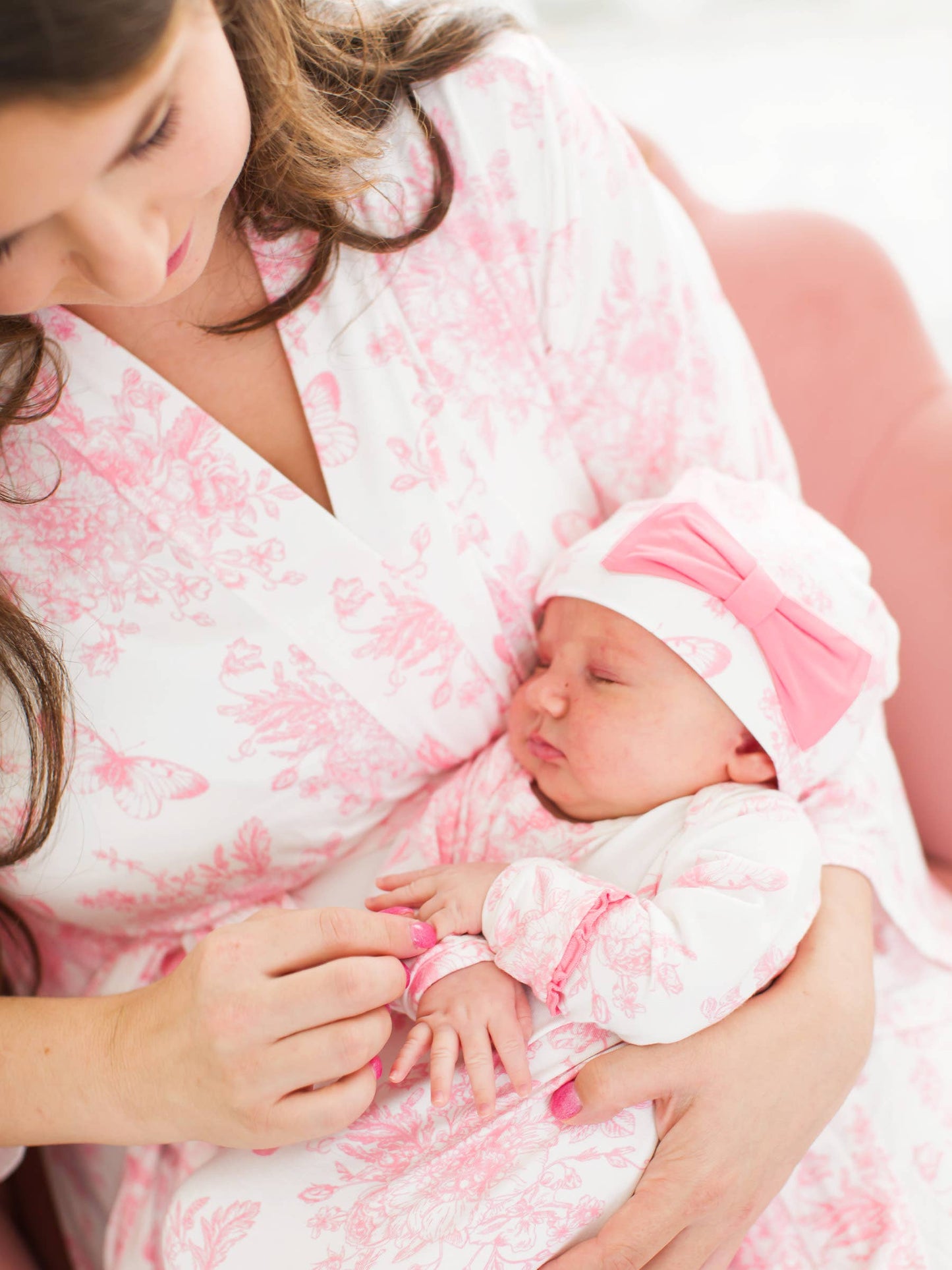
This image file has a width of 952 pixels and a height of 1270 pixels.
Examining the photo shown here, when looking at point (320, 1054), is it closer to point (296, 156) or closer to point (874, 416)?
point (296, 156)

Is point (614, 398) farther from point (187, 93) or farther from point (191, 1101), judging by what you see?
point (191, 1101)

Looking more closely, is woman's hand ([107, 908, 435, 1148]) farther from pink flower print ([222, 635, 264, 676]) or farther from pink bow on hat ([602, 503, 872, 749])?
pink bow on hat ([602, 503, 872, 749])

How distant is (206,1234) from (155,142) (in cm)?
92

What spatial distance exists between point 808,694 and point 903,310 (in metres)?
0.75

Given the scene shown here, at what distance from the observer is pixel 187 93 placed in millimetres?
700

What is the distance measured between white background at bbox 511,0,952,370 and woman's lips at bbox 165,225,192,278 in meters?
1.51

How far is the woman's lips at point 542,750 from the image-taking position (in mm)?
1115

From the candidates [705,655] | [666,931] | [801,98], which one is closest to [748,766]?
[705,655]

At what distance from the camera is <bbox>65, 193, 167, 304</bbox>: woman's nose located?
2.25 ft

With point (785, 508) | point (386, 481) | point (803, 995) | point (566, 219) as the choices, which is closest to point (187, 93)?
point (386, 481)

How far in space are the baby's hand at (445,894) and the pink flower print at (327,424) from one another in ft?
1.40

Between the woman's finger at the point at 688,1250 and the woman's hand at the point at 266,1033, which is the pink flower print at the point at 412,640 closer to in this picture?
the woman's hand at the point at 266,1033

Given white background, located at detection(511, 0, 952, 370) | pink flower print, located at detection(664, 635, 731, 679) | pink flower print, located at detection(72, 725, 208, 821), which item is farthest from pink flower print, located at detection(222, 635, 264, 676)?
white background, located at detection(511, 0, 952, 370)

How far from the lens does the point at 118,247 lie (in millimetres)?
705
